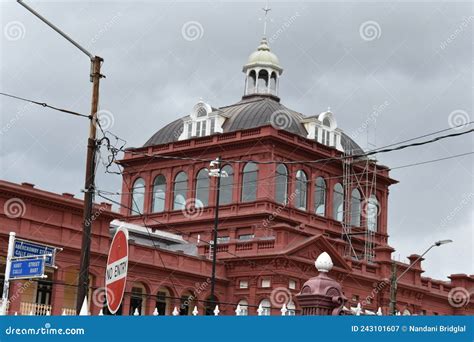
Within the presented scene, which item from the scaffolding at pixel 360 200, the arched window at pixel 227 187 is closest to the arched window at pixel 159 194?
the arched window at pixel 227 187

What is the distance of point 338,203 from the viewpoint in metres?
64.1

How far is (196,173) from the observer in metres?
62.3

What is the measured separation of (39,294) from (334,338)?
32.3 metres

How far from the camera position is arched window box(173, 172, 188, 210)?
2464 inches

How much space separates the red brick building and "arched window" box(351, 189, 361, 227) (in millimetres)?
93

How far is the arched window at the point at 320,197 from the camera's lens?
6212 cm

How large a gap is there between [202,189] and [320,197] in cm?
812

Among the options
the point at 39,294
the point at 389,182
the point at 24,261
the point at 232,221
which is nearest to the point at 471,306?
the point at 389,182

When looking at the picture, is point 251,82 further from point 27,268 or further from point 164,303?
point 27,268

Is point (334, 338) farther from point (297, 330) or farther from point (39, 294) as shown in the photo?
point (39, 294)

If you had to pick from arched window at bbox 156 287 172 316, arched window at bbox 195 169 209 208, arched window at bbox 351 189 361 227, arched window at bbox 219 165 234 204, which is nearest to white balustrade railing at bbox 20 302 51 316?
arched window at bbox 156 287 172 316

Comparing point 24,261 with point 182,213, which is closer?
point 24,261

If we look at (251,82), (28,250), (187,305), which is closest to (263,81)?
(251,82)

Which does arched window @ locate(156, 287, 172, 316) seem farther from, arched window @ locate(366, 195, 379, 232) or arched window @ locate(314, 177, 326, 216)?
arched window @ locate(366, 195, 379, 232)
